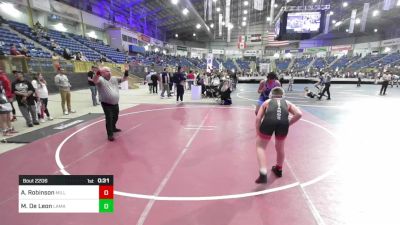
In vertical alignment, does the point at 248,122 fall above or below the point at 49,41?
below

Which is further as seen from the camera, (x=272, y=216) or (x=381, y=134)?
(x=381, y=134)

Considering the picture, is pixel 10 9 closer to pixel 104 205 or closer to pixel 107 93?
pixel 107 93

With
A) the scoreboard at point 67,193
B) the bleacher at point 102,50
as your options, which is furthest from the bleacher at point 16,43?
the scoreboard at point 67,193

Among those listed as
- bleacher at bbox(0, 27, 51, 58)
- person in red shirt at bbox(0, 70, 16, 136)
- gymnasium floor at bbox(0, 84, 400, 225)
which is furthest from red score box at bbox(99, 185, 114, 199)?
bleacher at bbox(0, 27, 51, 58)

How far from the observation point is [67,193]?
2.64 meters

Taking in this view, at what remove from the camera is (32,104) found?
7816 mm

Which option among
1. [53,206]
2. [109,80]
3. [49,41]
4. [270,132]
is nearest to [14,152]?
[109,80]

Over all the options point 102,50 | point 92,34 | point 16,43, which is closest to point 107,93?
point 16,43

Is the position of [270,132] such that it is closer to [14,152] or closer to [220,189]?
[220,189]

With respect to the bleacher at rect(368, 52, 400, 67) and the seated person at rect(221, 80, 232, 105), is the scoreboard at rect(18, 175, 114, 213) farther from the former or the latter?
the bleacher at rect(368, 52, 400, 67)

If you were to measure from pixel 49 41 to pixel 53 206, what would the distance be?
23.5m

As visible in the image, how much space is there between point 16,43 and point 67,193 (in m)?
20.5

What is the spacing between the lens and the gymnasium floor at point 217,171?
3.18 meters

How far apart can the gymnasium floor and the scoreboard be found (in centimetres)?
33
